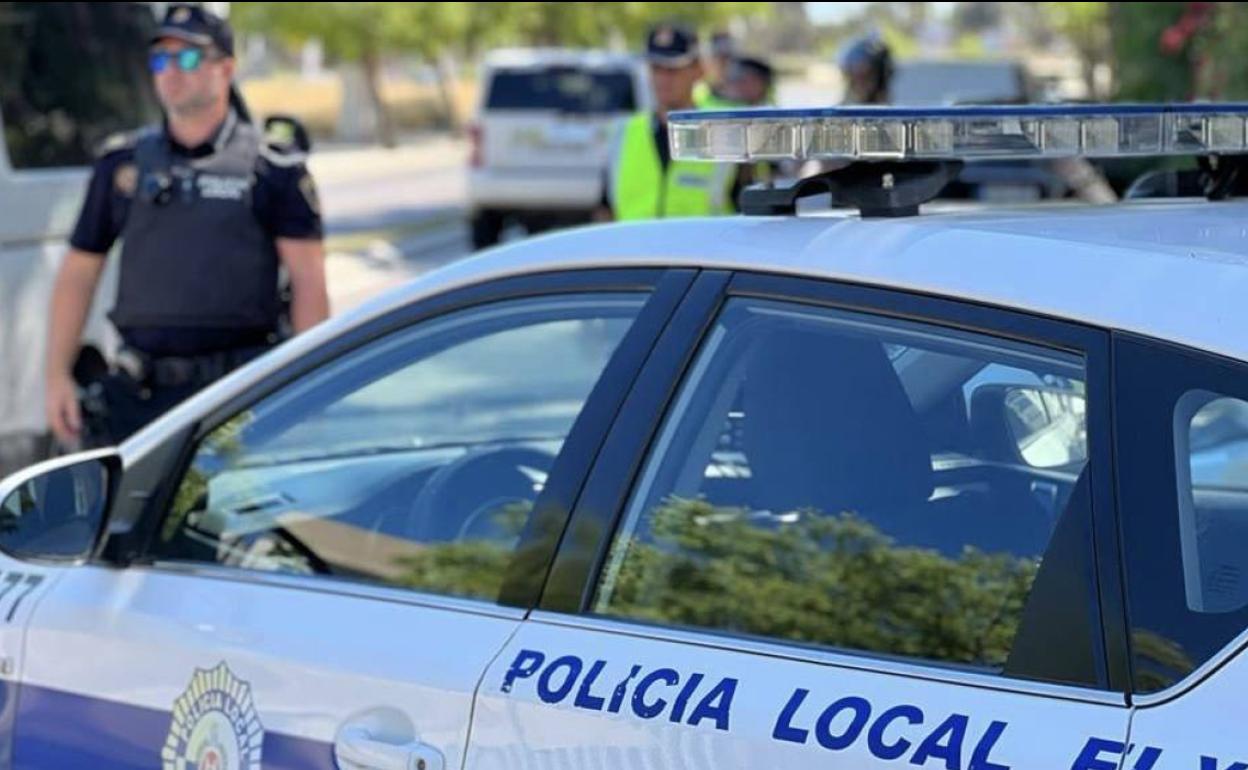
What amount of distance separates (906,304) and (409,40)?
14.2 meters

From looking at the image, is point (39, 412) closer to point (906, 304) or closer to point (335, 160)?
point (906, 304)

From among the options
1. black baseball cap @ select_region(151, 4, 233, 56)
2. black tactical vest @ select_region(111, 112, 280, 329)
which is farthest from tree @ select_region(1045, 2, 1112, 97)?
black tactical vest @ select_region(111, 112, 280, 329)

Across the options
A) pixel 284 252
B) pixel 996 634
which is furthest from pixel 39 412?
pixel 996 634

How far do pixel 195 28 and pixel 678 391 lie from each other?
2.71 m

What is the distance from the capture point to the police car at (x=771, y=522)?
6.59 feet

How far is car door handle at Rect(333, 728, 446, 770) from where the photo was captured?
2.41 m

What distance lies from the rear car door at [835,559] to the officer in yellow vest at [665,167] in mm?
3527

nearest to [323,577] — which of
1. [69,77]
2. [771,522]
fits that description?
[771,522]

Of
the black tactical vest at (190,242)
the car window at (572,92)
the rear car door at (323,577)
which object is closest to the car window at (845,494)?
the rear car door at (323,577)

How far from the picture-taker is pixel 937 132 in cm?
247

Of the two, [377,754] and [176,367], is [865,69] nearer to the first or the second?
[176,367]

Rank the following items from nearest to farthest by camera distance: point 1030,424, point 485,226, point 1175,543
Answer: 1. point 1175,543
2. point 1030,424
3. point 485,226

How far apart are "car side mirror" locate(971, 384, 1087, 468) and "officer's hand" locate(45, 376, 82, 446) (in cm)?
291

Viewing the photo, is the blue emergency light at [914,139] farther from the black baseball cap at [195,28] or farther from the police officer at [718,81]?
the black baseball cap at [195,28]
